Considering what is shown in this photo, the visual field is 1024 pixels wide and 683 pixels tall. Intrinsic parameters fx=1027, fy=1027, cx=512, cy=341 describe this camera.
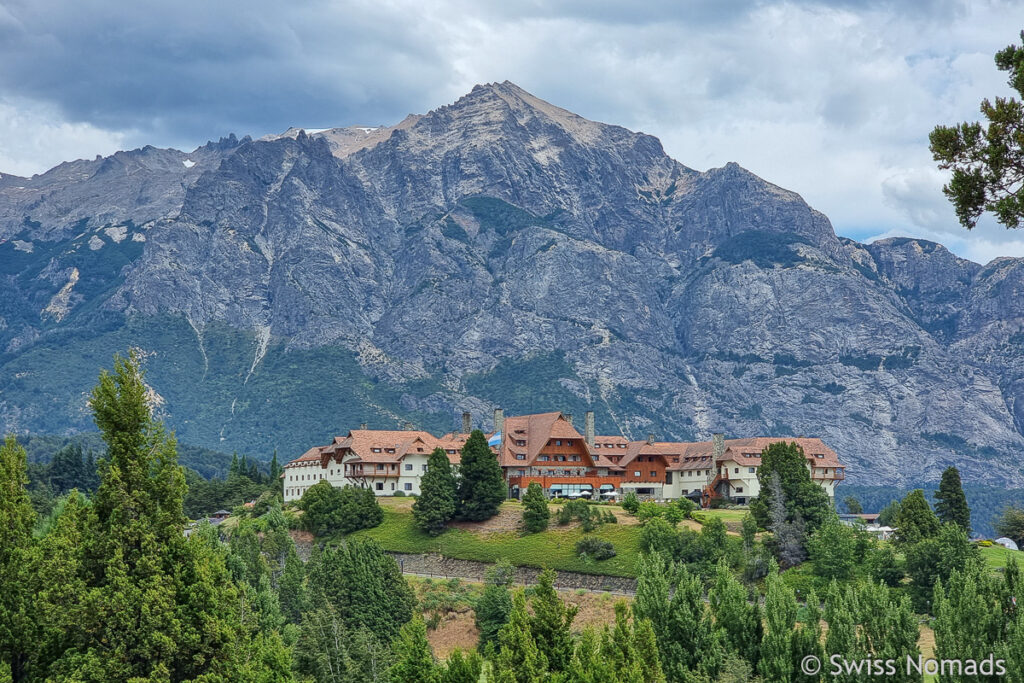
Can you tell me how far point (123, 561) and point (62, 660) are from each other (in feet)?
12.1

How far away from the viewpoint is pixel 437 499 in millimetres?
111250

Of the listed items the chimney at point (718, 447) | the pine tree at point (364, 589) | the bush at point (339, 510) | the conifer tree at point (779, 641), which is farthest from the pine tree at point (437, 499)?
the conifer tree at point (779, 641)

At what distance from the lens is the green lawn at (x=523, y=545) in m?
98.9

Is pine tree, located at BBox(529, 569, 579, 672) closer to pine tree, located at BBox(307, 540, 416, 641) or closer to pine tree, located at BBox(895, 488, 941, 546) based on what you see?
pine tree, located at BBox(307, 540, 416, 641)

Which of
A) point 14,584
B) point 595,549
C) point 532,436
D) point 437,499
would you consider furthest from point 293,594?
point 532,436

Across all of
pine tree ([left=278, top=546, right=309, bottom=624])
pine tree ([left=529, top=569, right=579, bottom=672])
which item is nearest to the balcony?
pine tree ([left=278, top=546, right=309, bottom=624])

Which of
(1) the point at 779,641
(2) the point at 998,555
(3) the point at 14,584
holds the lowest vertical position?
(1) the point at 779,641

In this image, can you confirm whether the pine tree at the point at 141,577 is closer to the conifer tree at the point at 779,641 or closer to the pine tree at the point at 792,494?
the conifer tree at the point at 779,641

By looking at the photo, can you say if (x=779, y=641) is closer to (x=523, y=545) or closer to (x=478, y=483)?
(x=523, y=545)

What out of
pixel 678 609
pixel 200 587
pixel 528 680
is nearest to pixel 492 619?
pixel 678 609

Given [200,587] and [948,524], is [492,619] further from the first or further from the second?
[200,587]

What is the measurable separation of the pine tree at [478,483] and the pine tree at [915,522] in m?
41.8

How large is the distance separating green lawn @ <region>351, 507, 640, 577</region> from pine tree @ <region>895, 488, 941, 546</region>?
2552cm

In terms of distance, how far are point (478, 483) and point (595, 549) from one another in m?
17.8
